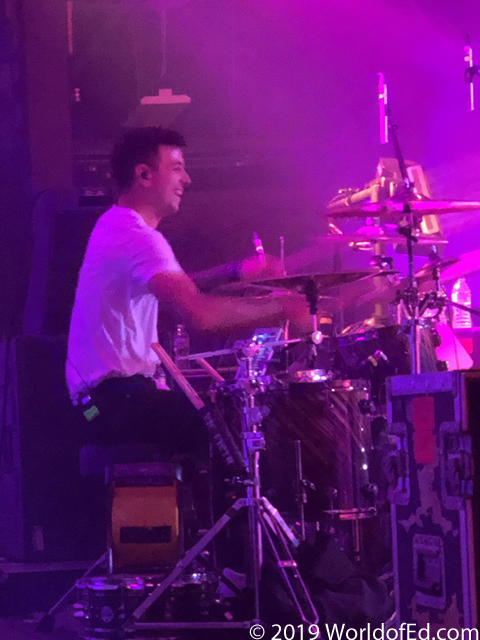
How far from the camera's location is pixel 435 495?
2082mm

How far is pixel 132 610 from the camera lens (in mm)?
3117

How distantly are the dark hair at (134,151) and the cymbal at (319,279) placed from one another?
2.72 feet

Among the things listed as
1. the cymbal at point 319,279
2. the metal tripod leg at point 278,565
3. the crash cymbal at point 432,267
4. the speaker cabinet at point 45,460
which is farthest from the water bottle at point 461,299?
the metal tripod leg at point 278,565

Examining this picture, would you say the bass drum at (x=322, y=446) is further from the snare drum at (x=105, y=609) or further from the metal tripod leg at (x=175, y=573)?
the snare drum at (x=105, y=609)

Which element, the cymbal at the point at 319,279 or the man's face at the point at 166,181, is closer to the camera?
the cymbal at the point at 319,279

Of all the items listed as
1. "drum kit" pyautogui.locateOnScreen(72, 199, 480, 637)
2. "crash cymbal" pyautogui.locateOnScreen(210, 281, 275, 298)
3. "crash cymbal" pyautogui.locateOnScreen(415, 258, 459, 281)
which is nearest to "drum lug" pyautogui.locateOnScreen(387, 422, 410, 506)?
"drum kit" pyautogui.locateOnScreen(72, 199, 480, 637)

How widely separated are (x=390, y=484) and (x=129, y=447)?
1.15m

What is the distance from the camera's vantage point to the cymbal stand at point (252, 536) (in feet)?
9.61

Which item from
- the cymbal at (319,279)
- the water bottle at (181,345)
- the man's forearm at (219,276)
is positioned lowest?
the water bottle at (181,345)

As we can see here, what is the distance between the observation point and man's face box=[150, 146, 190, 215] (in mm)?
3471

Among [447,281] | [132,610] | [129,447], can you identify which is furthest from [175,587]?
[447,281]

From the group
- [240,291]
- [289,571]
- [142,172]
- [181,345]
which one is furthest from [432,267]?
[289,571]

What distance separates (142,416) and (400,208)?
1.70m

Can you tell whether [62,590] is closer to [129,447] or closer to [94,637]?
[94,637]
